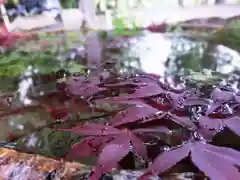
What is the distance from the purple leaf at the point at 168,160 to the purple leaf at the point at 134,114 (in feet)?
0.30

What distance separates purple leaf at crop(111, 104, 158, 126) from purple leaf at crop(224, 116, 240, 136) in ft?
0.36

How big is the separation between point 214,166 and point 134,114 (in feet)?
0.51

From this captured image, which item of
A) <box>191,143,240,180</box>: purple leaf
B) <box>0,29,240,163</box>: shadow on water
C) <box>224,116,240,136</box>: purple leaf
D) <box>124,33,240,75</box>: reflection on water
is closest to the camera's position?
<box>191,143,240,180</box>: purple leaf

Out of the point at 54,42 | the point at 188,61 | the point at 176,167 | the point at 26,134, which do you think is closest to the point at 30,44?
the point at 54,42

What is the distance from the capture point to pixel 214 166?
1.31ft

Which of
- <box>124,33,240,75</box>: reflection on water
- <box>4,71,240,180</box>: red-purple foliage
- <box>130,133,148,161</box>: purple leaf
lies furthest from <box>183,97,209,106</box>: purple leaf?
<box>124,33,240,75</box>: reflection on water

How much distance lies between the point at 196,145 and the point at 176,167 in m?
0.05

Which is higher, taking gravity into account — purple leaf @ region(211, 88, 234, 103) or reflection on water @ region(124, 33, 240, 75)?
purple leaf @ region(211, 88, 234, 103)

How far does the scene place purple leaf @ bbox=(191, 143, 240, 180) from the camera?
0.39 meters

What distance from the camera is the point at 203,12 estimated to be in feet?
5.83

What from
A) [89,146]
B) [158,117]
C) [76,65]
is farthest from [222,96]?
[76,65]

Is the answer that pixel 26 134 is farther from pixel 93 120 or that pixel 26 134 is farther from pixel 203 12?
pixel 203 12

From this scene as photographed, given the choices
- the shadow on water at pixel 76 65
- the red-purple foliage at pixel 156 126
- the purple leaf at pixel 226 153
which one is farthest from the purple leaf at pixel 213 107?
the shadow on water at pixel 76 65

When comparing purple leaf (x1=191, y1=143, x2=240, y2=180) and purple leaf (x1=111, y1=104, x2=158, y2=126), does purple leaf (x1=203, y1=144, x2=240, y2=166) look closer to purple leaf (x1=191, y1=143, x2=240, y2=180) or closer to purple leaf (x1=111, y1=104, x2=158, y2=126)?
Result: purple leaf (x1=191, y1=143, x2=240, y2=180)
